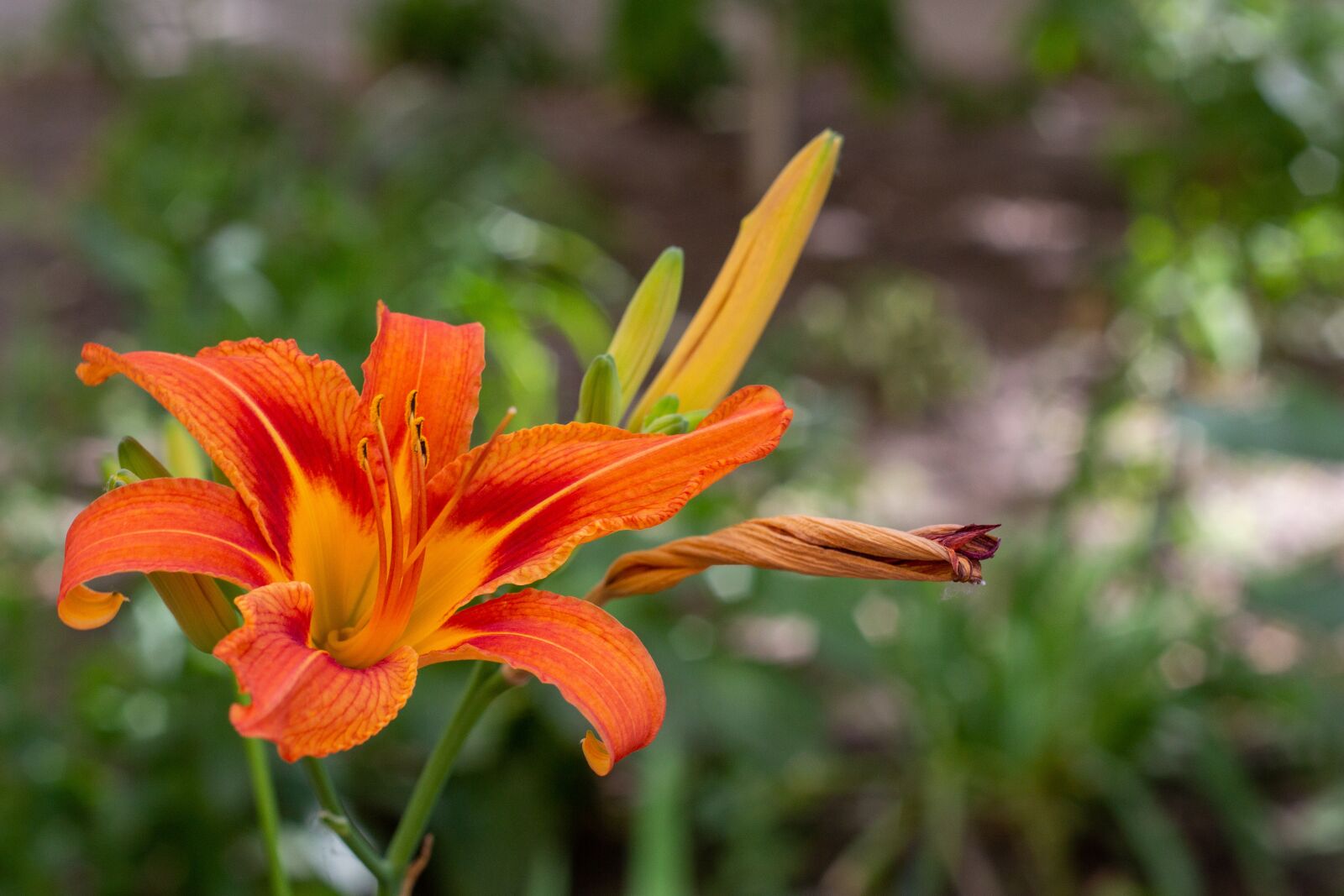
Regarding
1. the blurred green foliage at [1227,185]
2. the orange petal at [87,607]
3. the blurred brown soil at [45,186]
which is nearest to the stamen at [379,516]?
the orange petal at [87,607]

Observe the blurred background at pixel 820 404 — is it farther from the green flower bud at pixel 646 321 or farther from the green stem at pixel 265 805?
the green flower bud at pixel 646 321

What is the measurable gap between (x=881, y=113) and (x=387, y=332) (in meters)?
4.48

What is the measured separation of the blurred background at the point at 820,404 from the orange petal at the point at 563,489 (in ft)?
3.08

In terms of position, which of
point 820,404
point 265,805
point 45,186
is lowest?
point 45,186

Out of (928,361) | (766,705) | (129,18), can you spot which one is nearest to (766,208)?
(766,705)

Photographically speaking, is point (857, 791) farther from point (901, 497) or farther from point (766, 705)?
point (901, 497)

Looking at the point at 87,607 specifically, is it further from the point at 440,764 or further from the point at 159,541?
the point at 440,764

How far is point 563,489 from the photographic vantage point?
52 centimetres

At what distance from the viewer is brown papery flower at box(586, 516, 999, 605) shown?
1.50 feet

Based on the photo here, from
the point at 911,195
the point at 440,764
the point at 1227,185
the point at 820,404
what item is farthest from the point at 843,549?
the point at 911,195

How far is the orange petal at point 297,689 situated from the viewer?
389 millimetres

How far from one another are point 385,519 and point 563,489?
0.08m

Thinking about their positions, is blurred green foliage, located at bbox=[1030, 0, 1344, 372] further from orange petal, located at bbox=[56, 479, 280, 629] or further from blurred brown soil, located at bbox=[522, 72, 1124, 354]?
orange petal, located at bbox=[56, 479, 280, 629]

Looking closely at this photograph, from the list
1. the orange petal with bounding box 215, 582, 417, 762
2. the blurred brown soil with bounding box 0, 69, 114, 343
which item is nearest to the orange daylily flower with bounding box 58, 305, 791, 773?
the orange petal with bounding box 215, 582, 417, 762
